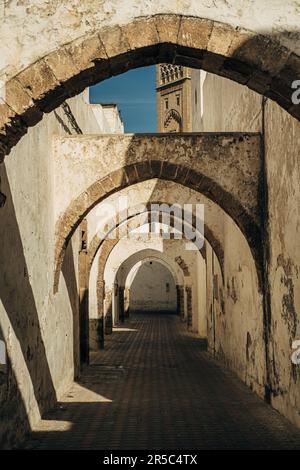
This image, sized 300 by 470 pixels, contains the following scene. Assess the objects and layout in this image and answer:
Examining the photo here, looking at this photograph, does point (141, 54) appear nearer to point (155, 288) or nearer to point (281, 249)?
point (281, 249)

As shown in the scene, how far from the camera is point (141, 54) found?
14.1 feet

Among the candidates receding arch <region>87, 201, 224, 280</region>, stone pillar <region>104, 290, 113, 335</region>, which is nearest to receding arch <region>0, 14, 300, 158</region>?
receding arch <region>87, 201, 224, 280</region>

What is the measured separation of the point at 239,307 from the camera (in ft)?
34.2

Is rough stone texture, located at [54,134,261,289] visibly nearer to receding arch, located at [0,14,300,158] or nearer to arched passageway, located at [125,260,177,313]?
receding arch, located at [0,14,300,158]

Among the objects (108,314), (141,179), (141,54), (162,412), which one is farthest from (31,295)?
(108,314)

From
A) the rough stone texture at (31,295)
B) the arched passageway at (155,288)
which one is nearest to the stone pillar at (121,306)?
the arched passageway at (155,288)

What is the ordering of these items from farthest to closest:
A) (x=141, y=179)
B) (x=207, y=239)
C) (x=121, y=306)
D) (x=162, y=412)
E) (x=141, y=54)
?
(x=121, y=306), (x=207, y=239), (x=141, y=179), (x=162, y=412), (x=141, y=54)

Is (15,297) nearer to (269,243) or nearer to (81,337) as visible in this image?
(269,243)

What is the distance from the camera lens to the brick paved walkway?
616 centimetres

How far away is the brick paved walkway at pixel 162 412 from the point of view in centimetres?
616

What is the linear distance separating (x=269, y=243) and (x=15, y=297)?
3626mm

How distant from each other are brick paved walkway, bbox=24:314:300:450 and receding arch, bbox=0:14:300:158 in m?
3.50

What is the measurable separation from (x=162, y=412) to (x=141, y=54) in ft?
16.1
